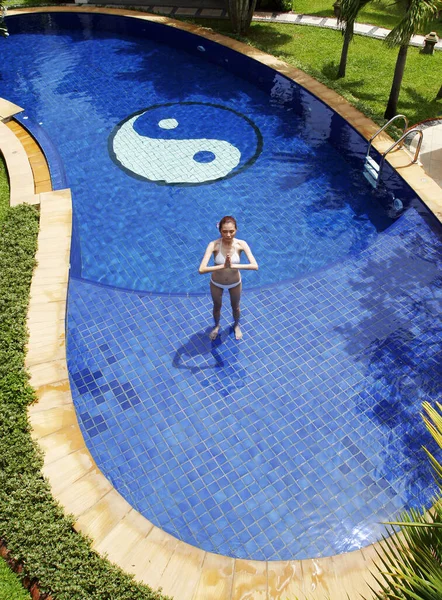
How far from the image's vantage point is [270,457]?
682cm

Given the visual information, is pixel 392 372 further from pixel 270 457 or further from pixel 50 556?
pixel 50 556

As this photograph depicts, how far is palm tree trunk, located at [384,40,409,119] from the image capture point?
468 inches

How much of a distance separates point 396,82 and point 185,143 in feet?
19.7

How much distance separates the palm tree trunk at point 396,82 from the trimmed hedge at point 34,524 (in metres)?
11.5

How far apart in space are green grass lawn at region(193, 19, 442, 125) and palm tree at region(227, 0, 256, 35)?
18.8 inches

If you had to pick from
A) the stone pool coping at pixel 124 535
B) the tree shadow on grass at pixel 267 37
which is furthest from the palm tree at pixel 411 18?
the stone pool coping at pixel 124 535

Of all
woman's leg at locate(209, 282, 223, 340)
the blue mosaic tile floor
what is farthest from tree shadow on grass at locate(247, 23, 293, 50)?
woman's leg at locate(209, 282, 223, 340)

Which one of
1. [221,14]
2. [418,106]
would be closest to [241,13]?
[221,14]

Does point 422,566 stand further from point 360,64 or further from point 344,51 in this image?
point 360,64

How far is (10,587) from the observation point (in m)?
5.27

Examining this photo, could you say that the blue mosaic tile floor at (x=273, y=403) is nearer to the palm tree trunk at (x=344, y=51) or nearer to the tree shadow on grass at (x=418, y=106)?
the tree shadow on grass at (x=418, y=106)

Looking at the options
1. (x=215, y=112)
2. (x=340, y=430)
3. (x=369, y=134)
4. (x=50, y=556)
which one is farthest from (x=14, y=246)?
(x=369, y=134)

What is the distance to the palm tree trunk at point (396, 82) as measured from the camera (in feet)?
39.0

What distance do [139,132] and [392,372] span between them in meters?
9.97
